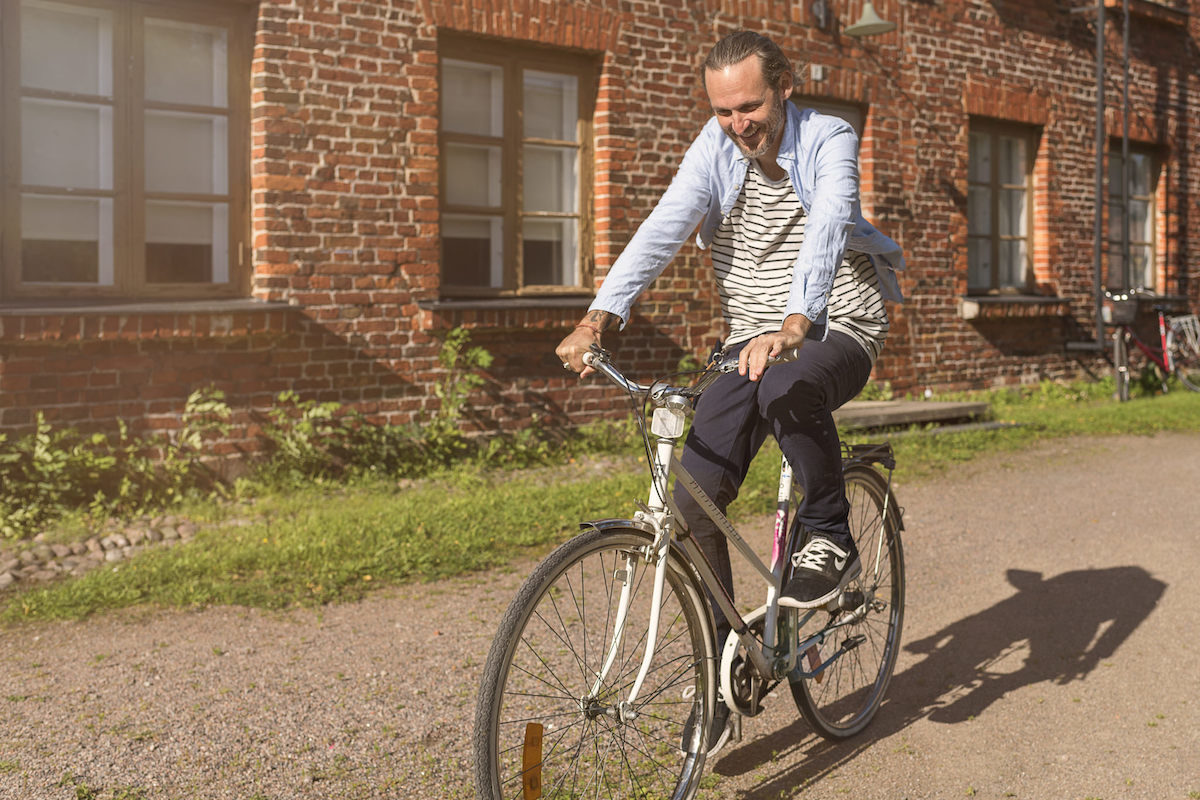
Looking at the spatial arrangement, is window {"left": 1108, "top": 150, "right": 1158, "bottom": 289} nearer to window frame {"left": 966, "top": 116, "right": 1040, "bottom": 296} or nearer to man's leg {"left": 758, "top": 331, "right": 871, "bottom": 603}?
window frame {"left": 966, "top": 116, "right": 1040, "bottom": 296}

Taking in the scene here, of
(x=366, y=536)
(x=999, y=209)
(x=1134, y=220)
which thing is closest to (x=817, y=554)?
(x=366, y=536)

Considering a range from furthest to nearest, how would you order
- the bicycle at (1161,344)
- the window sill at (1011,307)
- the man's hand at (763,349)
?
the bicycle at (1161,344) → the window sill at (1011,307) → the man's hand at (763,349)

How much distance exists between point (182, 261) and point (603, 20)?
3.51m

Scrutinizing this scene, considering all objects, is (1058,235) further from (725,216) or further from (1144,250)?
(725,216)

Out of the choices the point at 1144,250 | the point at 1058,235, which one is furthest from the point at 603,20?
the point at 1144,250

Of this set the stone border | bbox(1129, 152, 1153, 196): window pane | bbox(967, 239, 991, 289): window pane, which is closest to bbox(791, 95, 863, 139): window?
bbox(967, 239, 991, 289): window pane

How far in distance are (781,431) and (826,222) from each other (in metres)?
0.57

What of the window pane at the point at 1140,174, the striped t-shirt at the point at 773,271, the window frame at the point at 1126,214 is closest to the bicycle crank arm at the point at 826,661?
the striped t-shirt at the point at 773,271

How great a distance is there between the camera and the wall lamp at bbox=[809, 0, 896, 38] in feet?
33.1

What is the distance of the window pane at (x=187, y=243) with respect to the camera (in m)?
7.08

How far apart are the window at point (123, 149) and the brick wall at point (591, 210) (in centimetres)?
25

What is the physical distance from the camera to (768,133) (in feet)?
10.4

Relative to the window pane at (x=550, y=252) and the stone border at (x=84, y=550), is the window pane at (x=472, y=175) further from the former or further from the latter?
the stone border at (x=84, y=550)

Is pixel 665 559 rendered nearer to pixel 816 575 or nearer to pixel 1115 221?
pixel 816 575
